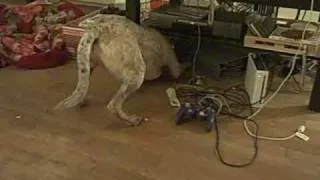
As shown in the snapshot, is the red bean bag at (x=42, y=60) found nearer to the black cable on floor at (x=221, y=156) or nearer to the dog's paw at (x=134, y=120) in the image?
the dog's paw at (x=134, y=120)

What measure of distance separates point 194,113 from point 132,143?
326 millimetres

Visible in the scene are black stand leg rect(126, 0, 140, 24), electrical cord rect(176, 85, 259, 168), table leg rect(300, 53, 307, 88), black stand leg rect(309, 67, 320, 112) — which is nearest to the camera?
electrical cord rect(176, 85, 259, 168)

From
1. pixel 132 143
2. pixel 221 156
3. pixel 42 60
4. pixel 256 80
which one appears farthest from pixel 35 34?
pixel 221 156

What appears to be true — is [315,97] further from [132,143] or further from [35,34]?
[35,34]

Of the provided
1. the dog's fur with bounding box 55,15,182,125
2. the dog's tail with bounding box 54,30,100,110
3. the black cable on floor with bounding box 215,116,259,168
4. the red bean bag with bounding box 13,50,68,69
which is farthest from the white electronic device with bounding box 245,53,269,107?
the red bean bag with bounding box 13,50,68,69

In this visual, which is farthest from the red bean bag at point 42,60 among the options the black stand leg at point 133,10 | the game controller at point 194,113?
the game controller at point 194,113

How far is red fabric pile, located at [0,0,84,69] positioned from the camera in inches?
101

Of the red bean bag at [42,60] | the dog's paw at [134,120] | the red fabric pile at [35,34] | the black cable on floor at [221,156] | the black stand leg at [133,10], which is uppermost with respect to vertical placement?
the black stand leg at [133,10]

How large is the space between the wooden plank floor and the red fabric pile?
28cm

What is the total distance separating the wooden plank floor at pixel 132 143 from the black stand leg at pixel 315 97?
0.13 ft

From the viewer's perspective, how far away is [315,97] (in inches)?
84.4

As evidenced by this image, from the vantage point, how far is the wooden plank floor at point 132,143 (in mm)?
1709

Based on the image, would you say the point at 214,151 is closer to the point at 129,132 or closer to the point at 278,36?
the point at 129,132

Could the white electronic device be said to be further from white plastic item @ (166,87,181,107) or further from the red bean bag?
the red bean bag
